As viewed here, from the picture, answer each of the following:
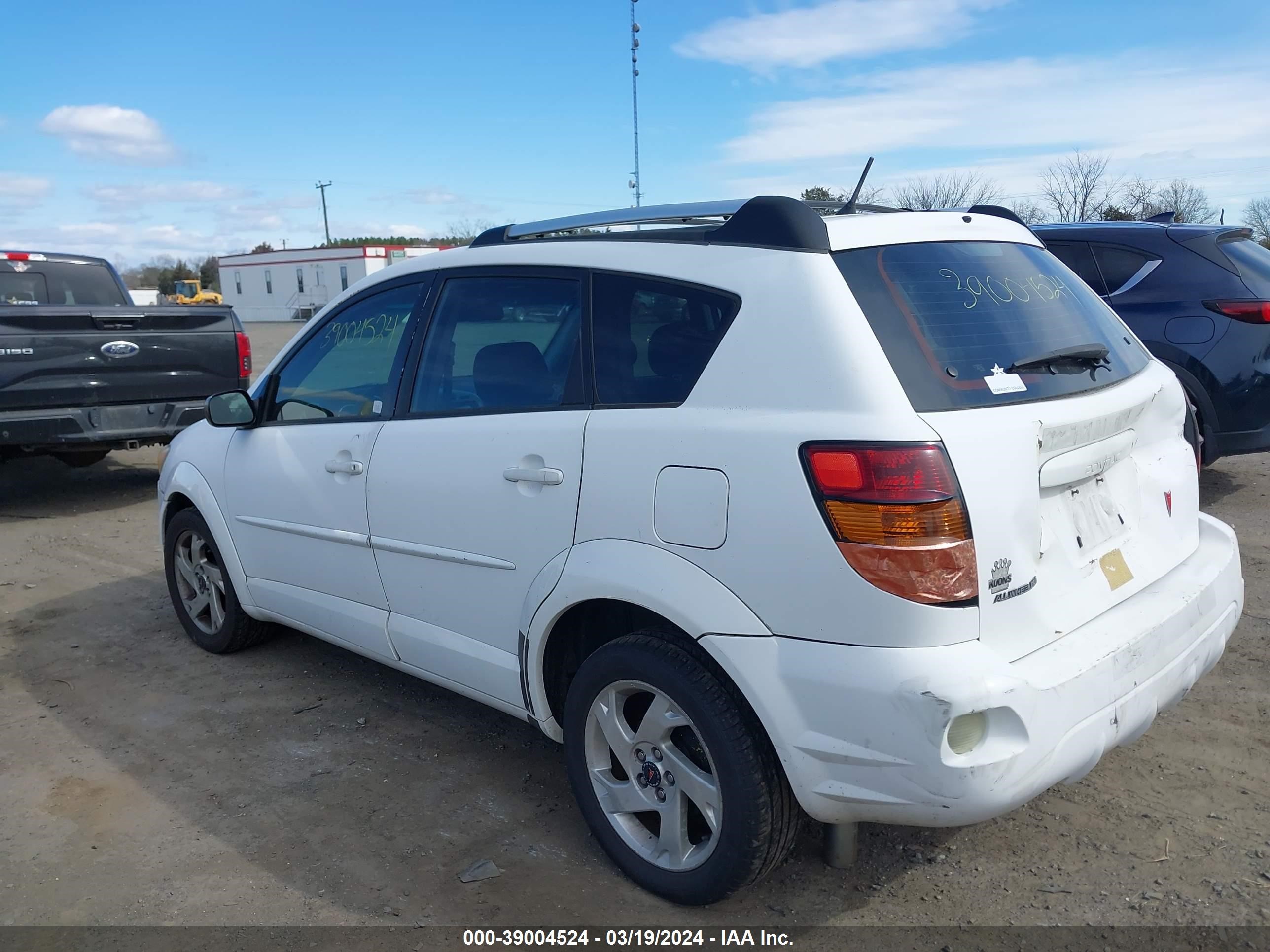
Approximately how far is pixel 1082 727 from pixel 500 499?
170cm

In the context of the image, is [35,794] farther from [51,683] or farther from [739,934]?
[739,934]

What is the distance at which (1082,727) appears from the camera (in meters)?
2.40

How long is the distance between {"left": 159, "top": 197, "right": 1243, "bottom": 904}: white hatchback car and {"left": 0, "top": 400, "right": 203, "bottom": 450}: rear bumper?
4.99m

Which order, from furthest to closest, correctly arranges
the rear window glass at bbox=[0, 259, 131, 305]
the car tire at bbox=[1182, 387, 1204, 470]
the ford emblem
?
the rear window glass at bbox=[0, 259, 131, 305] → the ford emblem → the car tire at bbox=[1182, 387, 1204, 470]

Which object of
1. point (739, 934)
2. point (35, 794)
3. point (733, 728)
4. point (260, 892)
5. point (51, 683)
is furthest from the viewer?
point (51, 683)

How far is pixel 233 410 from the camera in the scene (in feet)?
14.2

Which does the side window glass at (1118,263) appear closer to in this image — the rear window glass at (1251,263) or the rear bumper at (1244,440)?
the rear window glass at (1251,263)

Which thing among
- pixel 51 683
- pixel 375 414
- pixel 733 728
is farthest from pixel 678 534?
pixel 51 683

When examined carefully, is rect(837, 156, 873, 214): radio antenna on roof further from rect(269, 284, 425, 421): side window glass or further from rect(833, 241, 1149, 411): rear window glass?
rect(269, 284, 425, 421): side window glass

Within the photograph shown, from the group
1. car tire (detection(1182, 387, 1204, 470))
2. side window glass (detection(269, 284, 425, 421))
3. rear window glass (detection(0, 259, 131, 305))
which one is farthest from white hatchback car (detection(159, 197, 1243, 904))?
rear window glass (detection(0, 259, 131, 305))

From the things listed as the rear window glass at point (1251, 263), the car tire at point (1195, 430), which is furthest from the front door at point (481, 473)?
the rear window glass at point (1251, 263)

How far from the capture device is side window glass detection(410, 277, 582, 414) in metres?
3.06

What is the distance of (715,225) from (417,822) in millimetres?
2110

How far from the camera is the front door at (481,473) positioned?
298 centimetres
